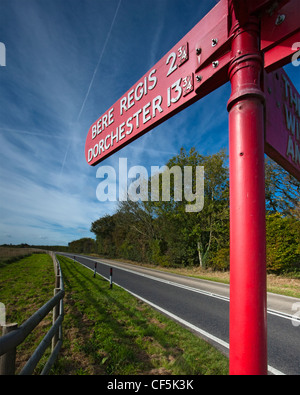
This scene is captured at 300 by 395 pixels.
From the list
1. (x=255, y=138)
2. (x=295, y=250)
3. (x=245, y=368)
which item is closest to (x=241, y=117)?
(x=255, y=138)

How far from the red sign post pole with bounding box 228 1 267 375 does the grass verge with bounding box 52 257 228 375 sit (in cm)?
304

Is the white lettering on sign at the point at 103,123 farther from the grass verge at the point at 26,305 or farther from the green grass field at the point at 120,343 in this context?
the grass verge at the point at 26,305

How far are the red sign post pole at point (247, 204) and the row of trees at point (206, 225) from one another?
14898 millimetres

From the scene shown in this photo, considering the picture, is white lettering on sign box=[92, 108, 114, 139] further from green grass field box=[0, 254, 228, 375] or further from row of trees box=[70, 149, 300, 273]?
row of trees box=[70, 149, 300, 273]

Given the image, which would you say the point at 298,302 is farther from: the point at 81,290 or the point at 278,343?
the point at 81,290

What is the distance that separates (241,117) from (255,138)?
0.46ft

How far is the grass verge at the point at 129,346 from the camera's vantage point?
3361 millimetres

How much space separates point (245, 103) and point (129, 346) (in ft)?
15.0

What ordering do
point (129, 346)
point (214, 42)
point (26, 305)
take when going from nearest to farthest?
1. point (214, 42)
2. point (129, 346)
3. point (26, 305)

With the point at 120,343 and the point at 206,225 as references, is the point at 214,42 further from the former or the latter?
the point at 206,225

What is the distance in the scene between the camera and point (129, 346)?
4.07 metres

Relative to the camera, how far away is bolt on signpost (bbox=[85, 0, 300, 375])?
0.97m

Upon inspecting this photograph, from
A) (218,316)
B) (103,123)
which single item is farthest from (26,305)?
(103,123)
